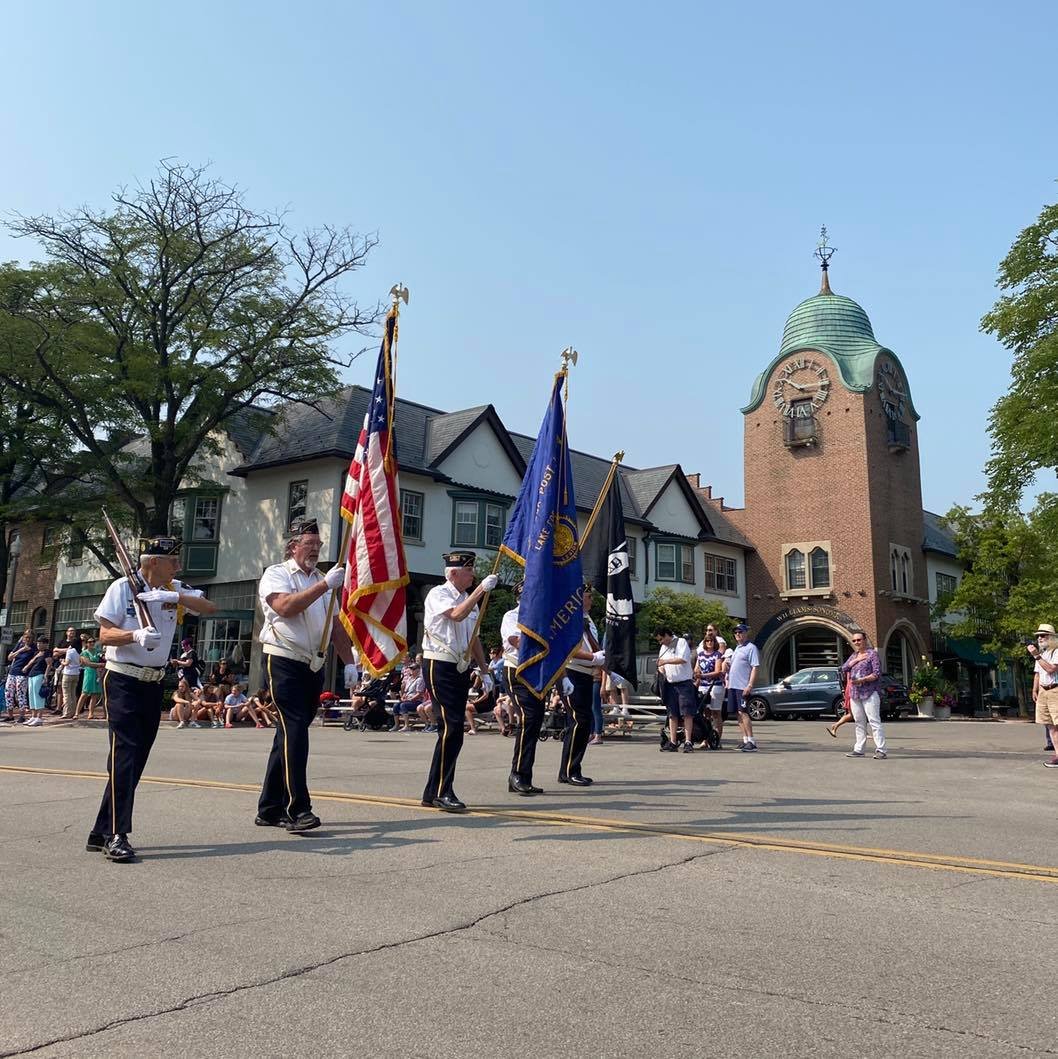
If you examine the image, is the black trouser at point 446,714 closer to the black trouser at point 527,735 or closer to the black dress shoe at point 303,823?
the black trouser at point 527,735

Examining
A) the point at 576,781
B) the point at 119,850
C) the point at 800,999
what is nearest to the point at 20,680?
the point at 576,781

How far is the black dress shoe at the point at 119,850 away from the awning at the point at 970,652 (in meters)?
45.3

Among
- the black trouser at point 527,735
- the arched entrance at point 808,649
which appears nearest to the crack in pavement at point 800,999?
the black trouser at point 527,735

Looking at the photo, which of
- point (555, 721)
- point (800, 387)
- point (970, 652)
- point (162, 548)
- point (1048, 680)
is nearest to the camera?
point (162, 548)

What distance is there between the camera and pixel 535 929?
14.5 ft

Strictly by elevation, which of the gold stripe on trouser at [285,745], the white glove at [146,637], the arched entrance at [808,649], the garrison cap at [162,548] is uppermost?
the arched entrance at [808,649]

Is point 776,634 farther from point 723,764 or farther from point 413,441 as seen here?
point 723,764

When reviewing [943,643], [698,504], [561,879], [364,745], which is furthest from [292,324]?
[943,643]

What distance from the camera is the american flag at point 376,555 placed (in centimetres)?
803

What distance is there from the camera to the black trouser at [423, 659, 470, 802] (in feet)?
25.6

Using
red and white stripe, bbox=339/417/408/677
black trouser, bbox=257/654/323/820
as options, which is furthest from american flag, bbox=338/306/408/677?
black trouser, bbox=257/654/323/820

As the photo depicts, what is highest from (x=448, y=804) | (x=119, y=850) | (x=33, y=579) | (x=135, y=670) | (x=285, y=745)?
(x=33, y=579)

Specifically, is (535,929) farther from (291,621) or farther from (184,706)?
(184,706)

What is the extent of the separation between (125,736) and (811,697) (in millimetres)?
26813
